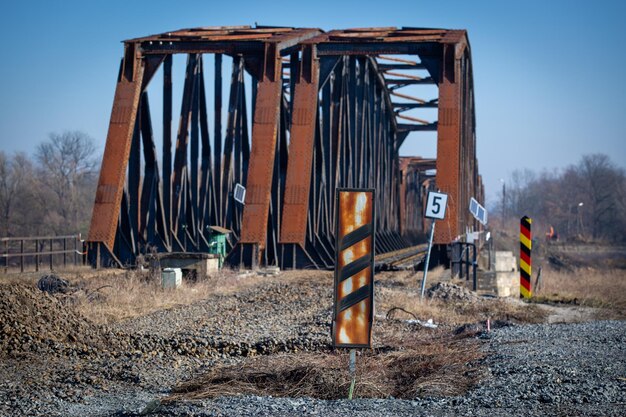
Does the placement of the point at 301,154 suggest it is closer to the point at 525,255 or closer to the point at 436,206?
the point at 436,206

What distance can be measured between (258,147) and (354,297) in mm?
15739

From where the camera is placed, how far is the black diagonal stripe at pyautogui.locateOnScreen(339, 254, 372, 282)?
25.9 ft

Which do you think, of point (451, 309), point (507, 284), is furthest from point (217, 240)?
point (451, 309)

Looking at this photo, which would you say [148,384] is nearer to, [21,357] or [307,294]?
[21,357]

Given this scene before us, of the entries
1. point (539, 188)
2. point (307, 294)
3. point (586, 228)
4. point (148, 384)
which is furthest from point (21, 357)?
point (539, 188)

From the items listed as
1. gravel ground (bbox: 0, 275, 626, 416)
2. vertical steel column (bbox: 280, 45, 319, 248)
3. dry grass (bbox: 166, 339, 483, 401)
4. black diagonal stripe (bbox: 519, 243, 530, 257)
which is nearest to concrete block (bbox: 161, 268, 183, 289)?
gravel ground (bbox: 0, 275, 626, 416)

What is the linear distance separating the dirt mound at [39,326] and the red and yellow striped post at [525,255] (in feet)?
31.7

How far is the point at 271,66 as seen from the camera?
79.5 ft

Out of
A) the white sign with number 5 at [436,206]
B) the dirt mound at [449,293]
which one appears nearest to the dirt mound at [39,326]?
the dirt mound at [449,293]

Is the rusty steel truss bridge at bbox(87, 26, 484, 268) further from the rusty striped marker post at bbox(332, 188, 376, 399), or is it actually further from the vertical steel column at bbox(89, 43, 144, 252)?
the rusty striped marker post at bbox(332, 188, 376, 399)

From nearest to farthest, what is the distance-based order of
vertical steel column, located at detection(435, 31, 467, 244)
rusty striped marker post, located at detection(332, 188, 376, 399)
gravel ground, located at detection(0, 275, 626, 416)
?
gravel ground, located at detection(0, 275, 626, 416), rusty striped marker post, located at detection(332, 188, 376, 399), vertical steel column, located at detection(435, 31, 467, 244)

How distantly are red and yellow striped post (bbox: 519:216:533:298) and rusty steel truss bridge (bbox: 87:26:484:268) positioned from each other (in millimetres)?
4023

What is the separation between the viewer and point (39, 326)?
34.0 ft

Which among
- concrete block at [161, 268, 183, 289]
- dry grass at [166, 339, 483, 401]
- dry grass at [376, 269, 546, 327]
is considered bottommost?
dry grass at [376, 269, 546, 327]
